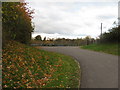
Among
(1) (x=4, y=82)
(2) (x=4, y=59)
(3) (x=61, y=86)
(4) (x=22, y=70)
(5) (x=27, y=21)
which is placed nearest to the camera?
(1) (x=4, y=82)

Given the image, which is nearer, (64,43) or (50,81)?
(50,81)

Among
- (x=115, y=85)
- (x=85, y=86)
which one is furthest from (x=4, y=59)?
Result: (x=115, y=85)

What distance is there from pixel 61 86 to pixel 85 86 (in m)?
1.05

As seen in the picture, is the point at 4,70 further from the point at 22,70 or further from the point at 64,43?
the point at 64,43

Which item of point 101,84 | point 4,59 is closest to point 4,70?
point 4,59

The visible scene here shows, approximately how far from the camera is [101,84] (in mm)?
5914

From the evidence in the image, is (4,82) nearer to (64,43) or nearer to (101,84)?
(101,84)

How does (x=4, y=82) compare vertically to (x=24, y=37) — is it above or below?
below

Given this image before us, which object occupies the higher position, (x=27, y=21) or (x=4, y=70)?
(x=27, y=21)

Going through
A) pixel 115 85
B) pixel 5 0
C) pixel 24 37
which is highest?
pixel 5 0

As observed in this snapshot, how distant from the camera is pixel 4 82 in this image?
5215mm

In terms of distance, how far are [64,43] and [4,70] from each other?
103 ft

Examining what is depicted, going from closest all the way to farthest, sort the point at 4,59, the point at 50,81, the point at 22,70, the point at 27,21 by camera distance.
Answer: the point at 50,81 < the point at 22,70 < the point at 4,59 < the point at 27,21

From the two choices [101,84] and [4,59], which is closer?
[101,84]
